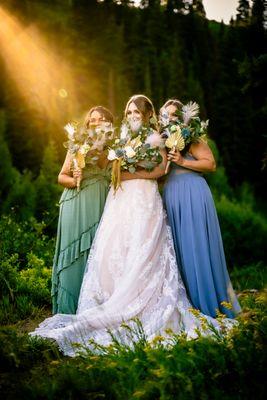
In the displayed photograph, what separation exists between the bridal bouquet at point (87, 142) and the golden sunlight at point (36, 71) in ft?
33.9

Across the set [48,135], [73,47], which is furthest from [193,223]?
[73,47]

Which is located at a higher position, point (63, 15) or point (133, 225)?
point (63, 15)

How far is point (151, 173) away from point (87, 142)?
0.81 metres

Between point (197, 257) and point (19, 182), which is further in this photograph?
point (19, 182)

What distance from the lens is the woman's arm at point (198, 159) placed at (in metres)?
5.52

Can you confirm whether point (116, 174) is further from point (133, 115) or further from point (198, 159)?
point (198, 159)

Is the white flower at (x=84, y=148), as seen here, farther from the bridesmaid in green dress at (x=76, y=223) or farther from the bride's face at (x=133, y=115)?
the bride's face at (x=133, y=115)

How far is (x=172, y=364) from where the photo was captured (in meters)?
3.57

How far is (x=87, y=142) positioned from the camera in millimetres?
5711

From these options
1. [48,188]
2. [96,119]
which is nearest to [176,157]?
[96,119]

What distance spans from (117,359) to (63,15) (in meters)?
15.4

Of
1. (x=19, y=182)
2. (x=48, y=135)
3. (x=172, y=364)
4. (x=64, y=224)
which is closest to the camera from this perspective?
(x=172, y=364)

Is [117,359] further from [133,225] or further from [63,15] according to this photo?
[63,15]

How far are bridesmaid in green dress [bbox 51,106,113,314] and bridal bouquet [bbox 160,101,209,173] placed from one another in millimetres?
814
